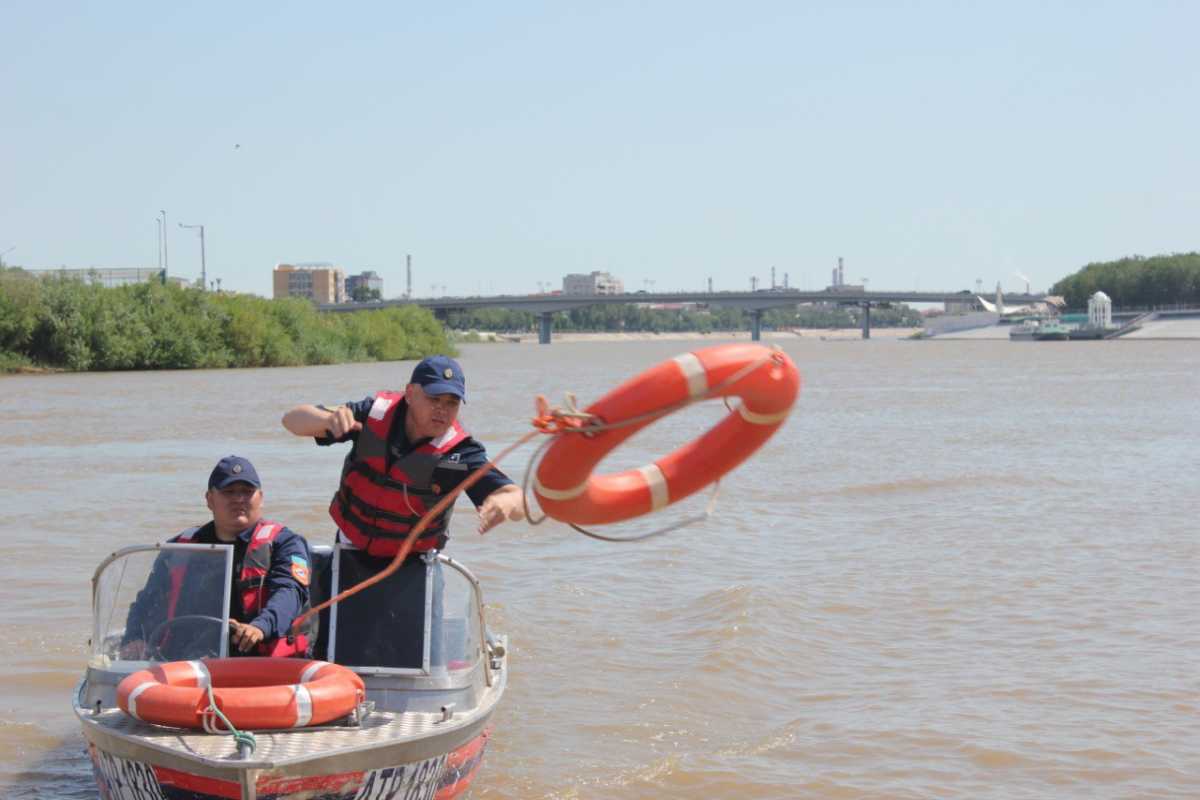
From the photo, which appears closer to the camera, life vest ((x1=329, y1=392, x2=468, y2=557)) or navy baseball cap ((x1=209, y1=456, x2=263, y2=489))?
life vest ((x1=329, y1=392, x2=468, y2=557))

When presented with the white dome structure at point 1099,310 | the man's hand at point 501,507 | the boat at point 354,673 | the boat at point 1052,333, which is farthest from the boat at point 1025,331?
the man's hand at point 501,507

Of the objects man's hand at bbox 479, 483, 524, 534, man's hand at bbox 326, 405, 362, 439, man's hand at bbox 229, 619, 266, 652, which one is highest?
man's hand at bbox 326, 405, 362, 439

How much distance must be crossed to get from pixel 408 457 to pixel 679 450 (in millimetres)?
1161

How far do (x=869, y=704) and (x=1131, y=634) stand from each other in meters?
2.69

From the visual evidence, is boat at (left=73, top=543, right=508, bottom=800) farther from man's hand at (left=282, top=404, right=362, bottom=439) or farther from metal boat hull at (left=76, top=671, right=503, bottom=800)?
man's hand at (left=282, top=404, right=362, bottom=439)

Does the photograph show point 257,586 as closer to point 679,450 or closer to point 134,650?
point 134,650

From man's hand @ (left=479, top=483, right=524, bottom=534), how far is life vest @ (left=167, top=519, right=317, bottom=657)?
98 cm

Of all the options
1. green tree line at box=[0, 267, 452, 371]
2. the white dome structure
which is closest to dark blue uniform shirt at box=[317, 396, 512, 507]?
green tree line at box=[0, 267, 452, 371]

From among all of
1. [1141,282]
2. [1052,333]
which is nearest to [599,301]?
[1052,333]

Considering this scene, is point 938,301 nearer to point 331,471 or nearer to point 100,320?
point 100,320

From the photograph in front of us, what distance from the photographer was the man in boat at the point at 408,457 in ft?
20.0

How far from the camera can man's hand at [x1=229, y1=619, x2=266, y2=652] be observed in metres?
6.35

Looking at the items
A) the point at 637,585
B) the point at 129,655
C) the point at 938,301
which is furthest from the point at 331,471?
the point at 938,301

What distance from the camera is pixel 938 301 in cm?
13762
